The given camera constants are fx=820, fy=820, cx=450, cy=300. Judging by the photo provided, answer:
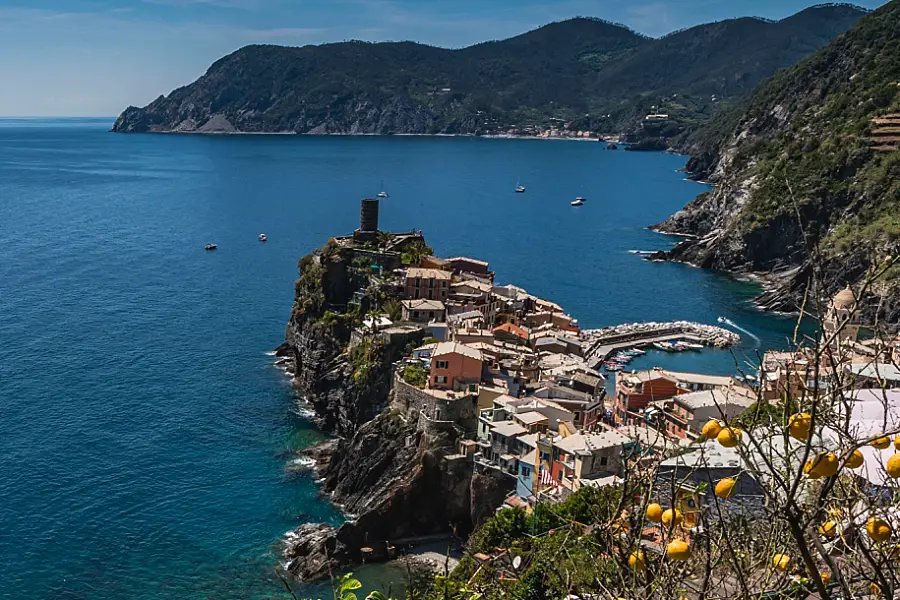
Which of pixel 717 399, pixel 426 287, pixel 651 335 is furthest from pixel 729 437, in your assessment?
pixel 651 335

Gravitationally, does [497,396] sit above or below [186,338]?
above

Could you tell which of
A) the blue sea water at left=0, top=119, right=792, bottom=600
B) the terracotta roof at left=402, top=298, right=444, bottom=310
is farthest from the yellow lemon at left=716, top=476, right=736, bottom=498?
the terracotta roof at left=402, top=298, right=444, bottom=310

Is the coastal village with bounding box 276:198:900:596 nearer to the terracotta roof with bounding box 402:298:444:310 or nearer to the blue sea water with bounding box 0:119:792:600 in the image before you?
the terracotta roof with bounding box 402:298:444:310

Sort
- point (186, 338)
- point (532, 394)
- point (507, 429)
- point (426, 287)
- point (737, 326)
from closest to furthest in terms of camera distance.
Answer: point (507, 429), point (532, 394), point (426, 287), point (186, 338), point (737, 326)

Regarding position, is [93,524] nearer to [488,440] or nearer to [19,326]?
[488,440]

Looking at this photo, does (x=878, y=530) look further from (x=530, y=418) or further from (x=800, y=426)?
(x=530, y=418)

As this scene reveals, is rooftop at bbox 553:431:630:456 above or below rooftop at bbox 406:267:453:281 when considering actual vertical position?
below

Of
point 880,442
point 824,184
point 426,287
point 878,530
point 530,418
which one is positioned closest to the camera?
point 880,442
